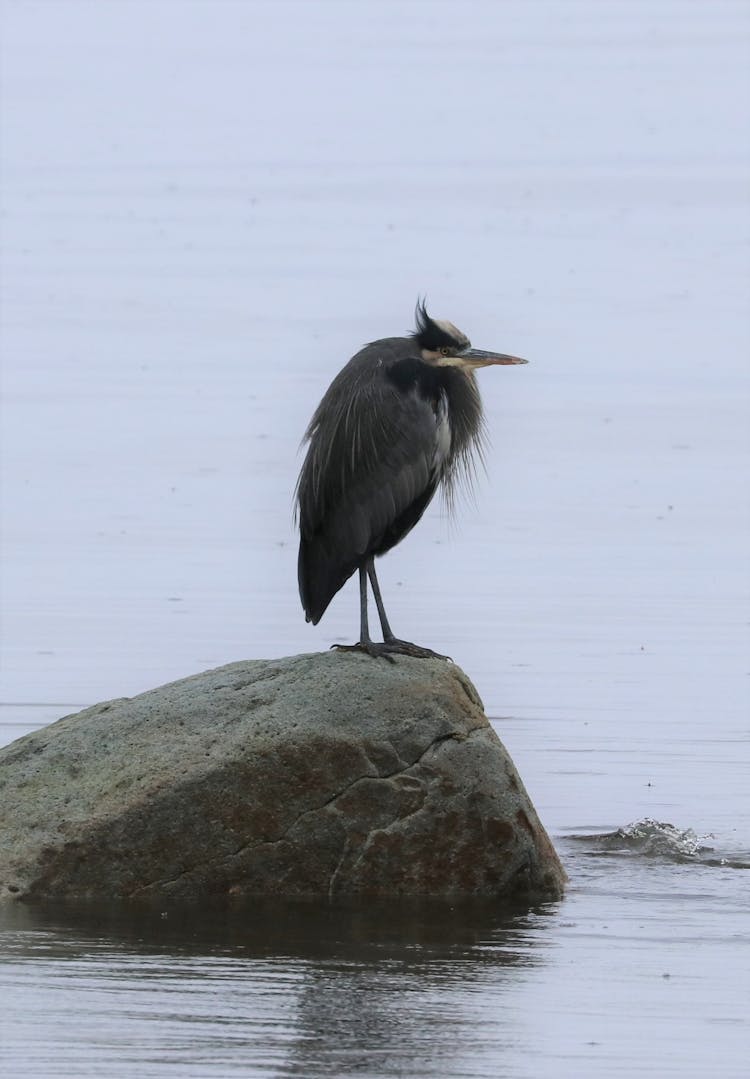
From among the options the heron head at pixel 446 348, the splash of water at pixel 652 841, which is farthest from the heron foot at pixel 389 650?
the splash of water at pixel 652 841

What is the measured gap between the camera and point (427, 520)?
1744 cm

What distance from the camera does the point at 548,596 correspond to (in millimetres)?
14609

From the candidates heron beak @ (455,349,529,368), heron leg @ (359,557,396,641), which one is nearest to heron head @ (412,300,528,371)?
heron beak @ (455,349,529,368)

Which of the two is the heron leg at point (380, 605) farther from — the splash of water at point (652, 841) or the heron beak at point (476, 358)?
the splash of water at point (652, 841)

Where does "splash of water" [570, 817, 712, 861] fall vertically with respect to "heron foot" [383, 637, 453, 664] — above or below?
below

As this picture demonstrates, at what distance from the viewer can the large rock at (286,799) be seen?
877cm

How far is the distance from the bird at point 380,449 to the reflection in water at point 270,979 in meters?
1.21

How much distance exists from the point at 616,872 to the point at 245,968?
231cm

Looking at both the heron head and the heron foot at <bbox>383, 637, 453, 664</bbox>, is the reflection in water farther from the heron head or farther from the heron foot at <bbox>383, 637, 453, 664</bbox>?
the heron head

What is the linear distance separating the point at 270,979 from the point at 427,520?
9.81 m

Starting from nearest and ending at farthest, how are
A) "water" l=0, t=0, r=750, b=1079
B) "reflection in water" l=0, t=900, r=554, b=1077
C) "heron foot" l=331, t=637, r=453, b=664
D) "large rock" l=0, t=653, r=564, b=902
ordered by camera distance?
1. "reflection in water" l=0, t=900, r=554, b=1077
2. "water" l=0, t=0, r=750, b=1079
3. "large rock" l=0, t=653, r=564, b=902
4. "heron foot" l=331, t=637, r=453, b=664

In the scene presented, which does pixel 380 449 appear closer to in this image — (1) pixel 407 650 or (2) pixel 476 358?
(2) pixel 476 358

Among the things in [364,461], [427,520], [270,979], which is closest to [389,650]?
[364,461]

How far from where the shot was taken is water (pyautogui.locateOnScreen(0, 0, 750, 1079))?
755 cm
